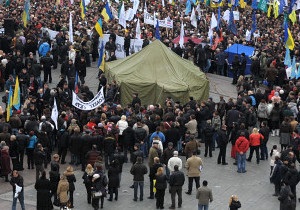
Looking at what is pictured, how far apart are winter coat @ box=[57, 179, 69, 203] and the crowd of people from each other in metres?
0.02

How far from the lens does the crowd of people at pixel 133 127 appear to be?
22.2 m

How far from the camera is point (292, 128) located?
26844mm

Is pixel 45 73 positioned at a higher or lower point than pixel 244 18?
lower

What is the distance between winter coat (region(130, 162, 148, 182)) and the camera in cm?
2244

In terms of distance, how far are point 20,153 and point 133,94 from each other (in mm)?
7054

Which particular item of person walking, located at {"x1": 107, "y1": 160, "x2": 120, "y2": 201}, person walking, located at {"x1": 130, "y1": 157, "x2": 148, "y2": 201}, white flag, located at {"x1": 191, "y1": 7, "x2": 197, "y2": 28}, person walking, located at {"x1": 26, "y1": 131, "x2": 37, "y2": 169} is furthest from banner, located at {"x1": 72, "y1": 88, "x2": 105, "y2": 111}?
white flag, located at {"x1": 191, "y1": 7, "x2": 197, "y2": 28}

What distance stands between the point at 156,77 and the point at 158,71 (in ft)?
1.56

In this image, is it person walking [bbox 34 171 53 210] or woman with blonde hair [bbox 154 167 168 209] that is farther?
woman with blonde hair [bbox 154 167 168 209]

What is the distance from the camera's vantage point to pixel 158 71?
3131 centimetres

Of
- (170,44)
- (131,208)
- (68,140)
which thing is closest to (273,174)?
(131,208)

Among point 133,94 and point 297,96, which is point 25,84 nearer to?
point 133,94

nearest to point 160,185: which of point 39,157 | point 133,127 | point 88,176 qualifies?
point 88,176

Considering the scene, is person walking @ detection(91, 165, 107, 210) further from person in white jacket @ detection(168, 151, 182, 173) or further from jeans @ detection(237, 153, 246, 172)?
jeans @ detection(237, 153, 246, 172)

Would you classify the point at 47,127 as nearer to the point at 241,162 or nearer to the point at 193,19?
the point at 241,162
